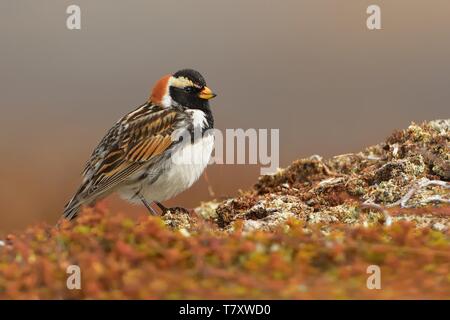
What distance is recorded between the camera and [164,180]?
802 cm

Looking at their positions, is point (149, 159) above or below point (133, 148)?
below

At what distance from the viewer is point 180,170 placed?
8.01 metres

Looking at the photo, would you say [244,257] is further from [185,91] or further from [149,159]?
[185,91]

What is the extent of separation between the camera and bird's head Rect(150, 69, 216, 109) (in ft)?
28.4

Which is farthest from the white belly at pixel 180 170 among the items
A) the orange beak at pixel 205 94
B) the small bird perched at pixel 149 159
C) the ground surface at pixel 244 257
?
the ground surface at pixel 244 257

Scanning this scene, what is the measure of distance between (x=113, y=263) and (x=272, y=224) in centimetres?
208

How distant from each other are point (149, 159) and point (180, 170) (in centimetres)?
33

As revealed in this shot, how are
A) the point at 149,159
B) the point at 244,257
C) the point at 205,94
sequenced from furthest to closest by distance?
the point at 205,94
the point at 149,159
the point at 244,257

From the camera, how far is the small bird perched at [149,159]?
799 cm

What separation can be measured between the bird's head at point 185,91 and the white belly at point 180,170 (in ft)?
2.07

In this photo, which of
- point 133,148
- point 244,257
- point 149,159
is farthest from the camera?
point 133,148

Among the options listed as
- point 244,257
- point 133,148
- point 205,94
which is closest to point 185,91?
point 205,94

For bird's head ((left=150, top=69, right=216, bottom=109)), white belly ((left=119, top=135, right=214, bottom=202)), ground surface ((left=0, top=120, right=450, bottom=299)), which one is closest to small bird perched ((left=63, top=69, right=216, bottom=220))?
white belly ((left=119, top=135, right=214, bottom=202))

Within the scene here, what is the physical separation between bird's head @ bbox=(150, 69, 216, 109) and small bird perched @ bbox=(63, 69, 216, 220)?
0.18 m
